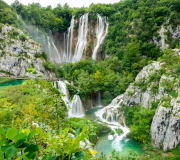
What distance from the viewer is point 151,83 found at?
43.5 feet

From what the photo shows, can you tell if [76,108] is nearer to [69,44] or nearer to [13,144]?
[13,144]

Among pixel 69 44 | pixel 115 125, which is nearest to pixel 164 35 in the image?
pixel 115 125

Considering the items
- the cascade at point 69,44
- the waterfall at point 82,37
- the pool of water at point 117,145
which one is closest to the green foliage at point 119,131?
the pool of water at point 117,145

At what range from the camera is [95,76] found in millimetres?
18062

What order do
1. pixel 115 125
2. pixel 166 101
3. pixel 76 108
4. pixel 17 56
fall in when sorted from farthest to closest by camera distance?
pixel 17 56 < pixel 76 108 < pixel 115 125 < pixel 166 101

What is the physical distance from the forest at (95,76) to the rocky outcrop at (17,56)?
4.96 ft

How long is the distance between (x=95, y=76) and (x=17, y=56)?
58.1 ft

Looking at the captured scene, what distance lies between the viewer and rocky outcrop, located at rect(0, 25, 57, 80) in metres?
25.6

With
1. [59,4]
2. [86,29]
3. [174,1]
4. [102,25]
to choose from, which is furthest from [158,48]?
[59,4]

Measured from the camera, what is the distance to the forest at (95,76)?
7.84 feet

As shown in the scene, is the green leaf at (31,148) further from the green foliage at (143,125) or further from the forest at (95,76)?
the green foliage at (143,125)

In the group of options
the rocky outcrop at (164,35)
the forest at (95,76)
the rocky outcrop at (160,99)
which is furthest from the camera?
the rocky outcrop at (164,35)

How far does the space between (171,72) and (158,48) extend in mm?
12863

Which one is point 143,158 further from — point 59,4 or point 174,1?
point 59,4
